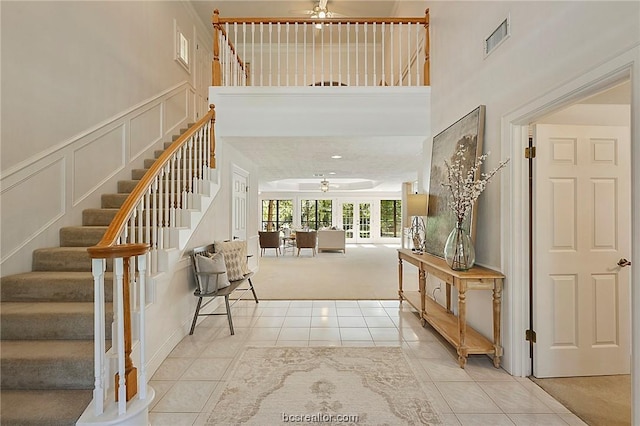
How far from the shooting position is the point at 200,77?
645 cm

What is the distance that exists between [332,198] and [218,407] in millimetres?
11741

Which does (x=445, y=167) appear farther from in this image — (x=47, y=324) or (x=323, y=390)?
(x=47, y=324)

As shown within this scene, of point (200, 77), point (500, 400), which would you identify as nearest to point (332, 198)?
point (200, 77)

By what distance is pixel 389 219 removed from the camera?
1380 cm

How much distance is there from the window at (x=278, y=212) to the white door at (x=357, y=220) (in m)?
2.40

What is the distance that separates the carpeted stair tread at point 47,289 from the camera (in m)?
2.44

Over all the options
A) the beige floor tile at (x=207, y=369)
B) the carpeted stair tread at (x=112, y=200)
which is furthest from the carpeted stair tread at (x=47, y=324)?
the carpeted stair tread at (x=112, y=200)

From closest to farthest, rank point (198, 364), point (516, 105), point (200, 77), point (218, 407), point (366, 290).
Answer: point (218, 407) < point (516, 105) < point (198, 364) < point (366, 290) < point (200, 77)

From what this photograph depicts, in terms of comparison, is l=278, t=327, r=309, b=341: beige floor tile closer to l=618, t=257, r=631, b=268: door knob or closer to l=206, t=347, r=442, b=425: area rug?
l=206, t=347, r=442, b=425: area rug

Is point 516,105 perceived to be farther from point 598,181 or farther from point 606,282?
point 606,282

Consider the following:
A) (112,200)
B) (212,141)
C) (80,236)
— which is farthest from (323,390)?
(212,141)

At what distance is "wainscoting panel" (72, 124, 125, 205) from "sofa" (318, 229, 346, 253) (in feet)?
22.9

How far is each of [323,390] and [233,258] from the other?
6.85 ft

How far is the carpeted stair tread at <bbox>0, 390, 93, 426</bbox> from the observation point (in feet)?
5.61
